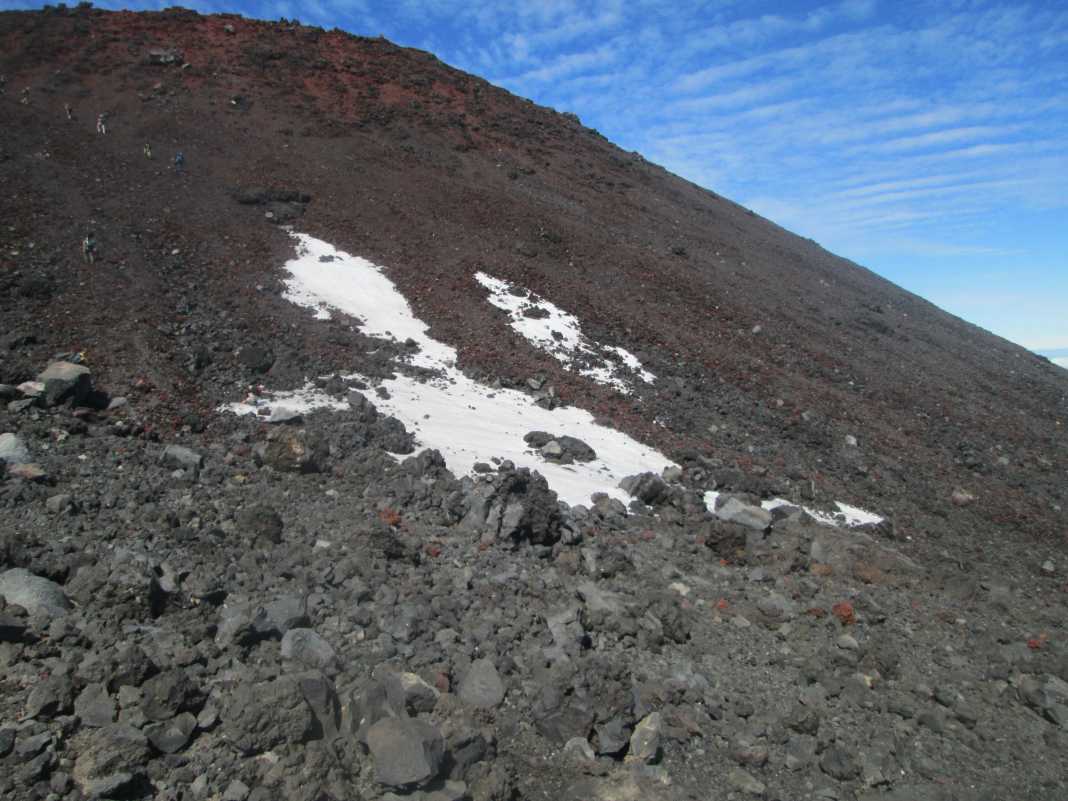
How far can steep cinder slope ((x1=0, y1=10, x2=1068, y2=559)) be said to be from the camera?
1088 cm

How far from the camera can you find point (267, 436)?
310 inches

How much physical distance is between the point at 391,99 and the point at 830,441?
26.1m

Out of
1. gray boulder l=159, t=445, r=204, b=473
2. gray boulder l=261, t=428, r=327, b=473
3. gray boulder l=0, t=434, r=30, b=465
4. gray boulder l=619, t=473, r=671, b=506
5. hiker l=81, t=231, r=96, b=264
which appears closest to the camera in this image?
gray boulder l=0, t=434, r=30, b=465

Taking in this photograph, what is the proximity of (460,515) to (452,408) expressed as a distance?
3.64 meters

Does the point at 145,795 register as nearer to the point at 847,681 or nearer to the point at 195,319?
the point at 847,681

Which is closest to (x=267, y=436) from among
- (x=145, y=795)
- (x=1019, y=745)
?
(x=145, y=795)

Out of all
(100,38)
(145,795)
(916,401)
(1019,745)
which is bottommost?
(145,795)

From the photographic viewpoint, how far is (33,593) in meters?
4.18

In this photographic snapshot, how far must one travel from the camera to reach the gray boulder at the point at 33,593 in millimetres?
4103

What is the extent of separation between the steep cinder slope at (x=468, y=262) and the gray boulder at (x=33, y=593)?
4.23 m

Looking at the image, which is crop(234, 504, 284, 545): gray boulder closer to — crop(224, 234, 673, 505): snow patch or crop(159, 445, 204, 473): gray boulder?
crop(159, 445, 204, 473): gray boulder

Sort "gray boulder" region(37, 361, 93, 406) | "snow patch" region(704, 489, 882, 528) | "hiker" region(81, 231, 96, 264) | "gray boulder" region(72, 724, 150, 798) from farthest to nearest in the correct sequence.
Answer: "hiker" region(81, 231, 96, 264) → "snow patch" region(704, 489, 882, 528) → "gray boulder" region(37, 361, 93, 406) → "gray boulder" region(72, 724, 150, 798)

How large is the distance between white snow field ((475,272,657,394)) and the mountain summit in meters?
0.10

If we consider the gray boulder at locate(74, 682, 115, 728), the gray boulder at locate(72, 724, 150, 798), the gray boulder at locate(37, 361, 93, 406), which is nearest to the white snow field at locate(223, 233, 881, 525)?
the gray boulder at locate(37, 361, 93, 406)
